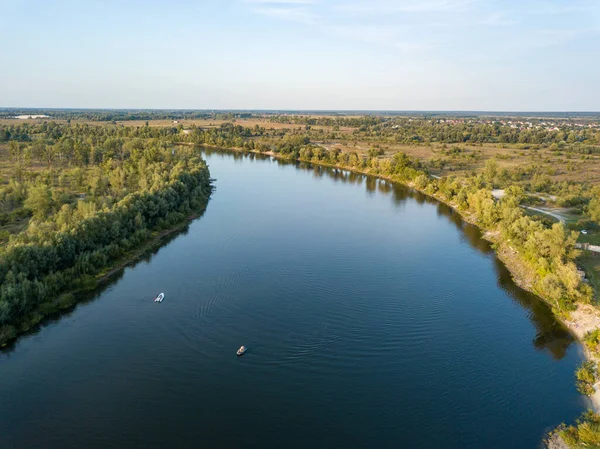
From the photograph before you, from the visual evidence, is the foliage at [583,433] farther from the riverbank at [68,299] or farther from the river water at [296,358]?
the riverbank at [68,299]

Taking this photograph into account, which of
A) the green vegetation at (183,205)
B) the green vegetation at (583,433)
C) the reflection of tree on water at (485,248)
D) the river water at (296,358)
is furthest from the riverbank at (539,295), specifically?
the green vegetation at (583,433)

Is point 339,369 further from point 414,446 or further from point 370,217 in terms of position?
point 370,217

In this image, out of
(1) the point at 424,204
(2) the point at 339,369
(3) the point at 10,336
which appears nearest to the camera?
(2) the point at 339,369

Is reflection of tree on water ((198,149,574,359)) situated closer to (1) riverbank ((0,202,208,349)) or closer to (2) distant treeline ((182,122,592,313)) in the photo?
(2) distant treeline ((182,122,592,313))

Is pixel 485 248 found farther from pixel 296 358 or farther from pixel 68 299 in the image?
pixel 68 299

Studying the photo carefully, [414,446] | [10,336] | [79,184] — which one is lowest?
[414,446]

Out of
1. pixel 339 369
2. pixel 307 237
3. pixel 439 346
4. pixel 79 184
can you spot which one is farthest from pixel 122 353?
pixel 79 184
